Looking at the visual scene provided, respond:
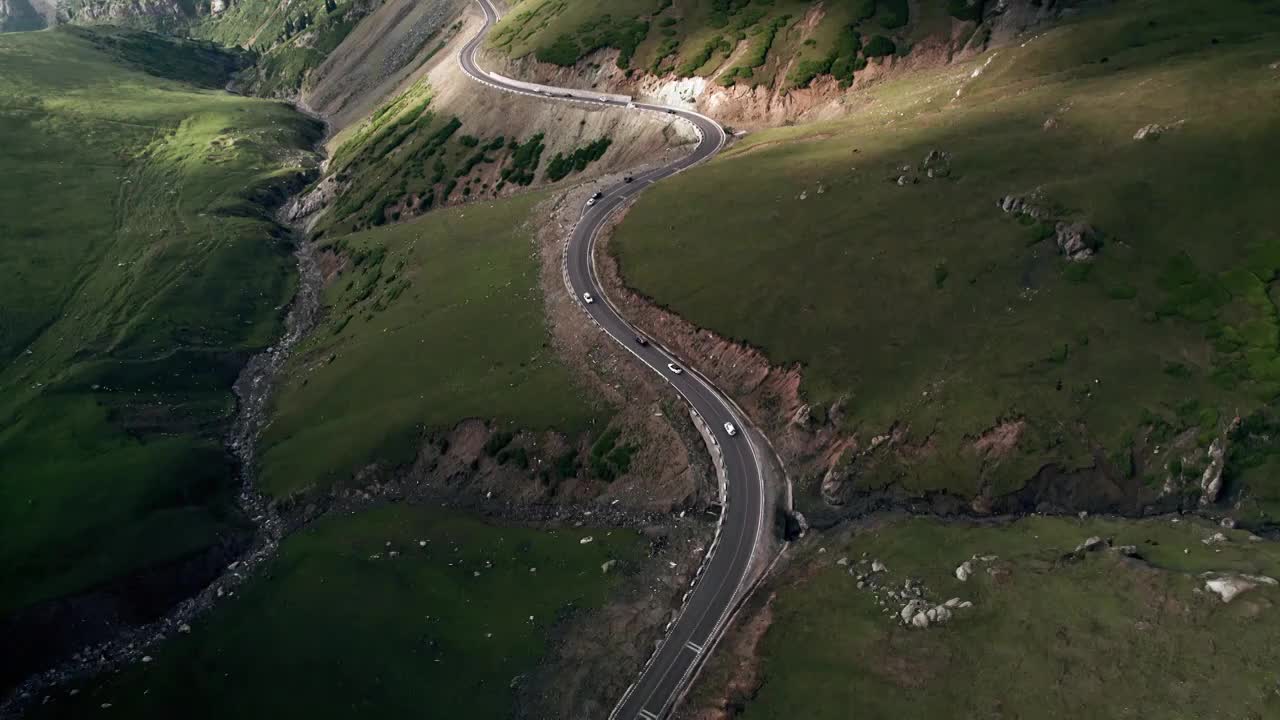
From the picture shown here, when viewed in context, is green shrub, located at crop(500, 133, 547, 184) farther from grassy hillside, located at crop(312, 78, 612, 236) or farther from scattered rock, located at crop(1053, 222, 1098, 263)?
scattered rock, located at crop(1053, 222, 1098, 263)

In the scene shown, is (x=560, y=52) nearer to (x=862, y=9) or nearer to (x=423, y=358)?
(x=862, y=9)

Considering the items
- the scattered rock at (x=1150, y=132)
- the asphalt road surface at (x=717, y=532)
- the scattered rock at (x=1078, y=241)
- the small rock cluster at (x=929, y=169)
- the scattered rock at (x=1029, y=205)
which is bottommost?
the asphalt road surface at (x=717, y=532)

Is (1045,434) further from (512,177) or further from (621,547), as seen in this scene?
(512,177)

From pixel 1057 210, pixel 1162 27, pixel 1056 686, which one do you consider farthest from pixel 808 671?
pixel 1162 27

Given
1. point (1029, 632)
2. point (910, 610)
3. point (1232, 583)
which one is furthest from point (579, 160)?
point (1232, 583)

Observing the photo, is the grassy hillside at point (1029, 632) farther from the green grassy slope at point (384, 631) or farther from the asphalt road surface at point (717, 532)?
the green grassy slope at point (384, 631)

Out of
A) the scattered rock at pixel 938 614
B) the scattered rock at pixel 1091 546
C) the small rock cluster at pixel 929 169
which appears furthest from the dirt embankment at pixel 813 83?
the scattered rock at pixel 938 614
